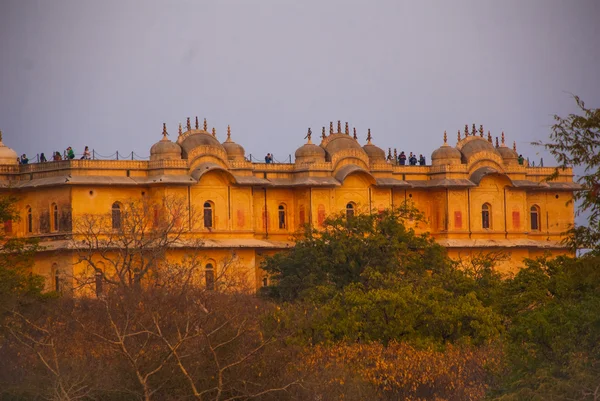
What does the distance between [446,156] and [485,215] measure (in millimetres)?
2498

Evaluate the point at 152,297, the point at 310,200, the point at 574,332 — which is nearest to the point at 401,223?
the point at 310,200

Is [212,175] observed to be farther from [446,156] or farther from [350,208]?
[446,156]

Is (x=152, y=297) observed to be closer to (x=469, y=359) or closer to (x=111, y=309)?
(x=111, y=309)

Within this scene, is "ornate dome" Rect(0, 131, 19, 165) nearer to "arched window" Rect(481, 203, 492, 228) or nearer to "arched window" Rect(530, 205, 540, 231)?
"arched window" Rect(481, 203, 492, 228)

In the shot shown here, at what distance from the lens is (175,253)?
48.7 meters

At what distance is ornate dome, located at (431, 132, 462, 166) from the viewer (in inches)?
2210

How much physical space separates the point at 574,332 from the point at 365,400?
6350 mm

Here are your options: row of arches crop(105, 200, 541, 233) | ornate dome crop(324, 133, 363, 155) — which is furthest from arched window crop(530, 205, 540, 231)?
ornate dome crop(324, 133, 363, 155)

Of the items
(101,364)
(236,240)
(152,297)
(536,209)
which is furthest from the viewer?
(536,209)

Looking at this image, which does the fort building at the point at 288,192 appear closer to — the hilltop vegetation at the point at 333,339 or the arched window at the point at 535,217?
the arched window at the point at 535,217

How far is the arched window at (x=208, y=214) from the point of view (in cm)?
5059

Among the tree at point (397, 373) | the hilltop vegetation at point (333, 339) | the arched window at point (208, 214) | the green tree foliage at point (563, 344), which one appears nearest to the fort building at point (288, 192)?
the arched window at point (208, 214)

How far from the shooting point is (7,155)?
52.3 metres

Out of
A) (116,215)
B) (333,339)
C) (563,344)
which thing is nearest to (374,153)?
(116,215)
